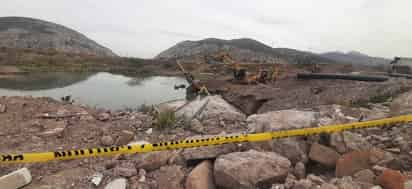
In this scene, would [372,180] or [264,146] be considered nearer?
[372,180]

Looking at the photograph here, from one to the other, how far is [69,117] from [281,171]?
3.72m

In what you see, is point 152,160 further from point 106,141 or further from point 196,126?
point 196,126

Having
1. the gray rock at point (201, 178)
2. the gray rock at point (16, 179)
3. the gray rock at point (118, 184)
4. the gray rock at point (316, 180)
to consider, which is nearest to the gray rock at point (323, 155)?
the gray rock at point (316, 180)

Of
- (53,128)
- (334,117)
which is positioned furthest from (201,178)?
(53,128)

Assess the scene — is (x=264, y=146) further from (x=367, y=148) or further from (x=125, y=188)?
(x=125, y=188)

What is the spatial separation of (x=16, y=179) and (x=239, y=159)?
2.26 m

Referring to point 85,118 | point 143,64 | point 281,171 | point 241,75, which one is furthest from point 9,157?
point 143,64

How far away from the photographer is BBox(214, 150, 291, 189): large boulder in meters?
2.21

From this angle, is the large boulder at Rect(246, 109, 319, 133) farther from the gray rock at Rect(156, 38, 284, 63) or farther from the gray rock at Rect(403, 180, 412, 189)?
the gray rock at Rect(156, 38, 284, 63)

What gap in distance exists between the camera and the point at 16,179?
232cm

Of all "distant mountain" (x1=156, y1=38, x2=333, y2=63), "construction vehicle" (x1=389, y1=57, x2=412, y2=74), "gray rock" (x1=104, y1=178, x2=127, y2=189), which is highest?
"distant mountain" (x1=156, y1=38, x2=333, y2=63)

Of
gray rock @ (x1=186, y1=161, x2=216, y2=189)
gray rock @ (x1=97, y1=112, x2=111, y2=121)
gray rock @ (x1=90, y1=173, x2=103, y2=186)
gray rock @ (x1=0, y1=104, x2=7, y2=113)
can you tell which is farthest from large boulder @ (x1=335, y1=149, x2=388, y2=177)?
gray rock @ (x1=0, y1=104, x2=7, y2=113)

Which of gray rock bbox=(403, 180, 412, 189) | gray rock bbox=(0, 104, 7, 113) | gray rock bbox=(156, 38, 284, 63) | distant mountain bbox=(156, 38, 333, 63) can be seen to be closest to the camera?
gray rock bbox=(403, 180, 412, 189)

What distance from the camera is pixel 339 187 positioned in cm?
205
